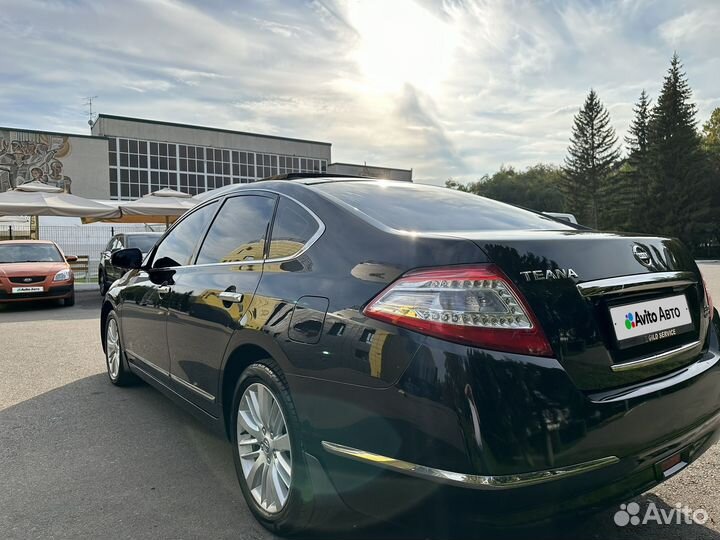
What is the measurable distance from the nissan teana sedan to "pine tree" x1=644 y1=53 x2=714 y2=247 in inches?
1930

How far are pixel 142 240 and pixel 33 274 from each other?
354 cm

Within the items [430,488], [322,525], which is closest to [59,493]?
[322,525]

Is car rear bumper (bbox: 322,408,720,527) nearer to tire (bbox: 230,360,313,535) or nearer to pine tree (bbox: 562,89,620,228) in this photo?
tire (bbox: 230,360,313,535)

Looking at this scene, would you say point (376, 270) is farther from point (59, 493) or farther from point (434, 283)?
point (59, 493)

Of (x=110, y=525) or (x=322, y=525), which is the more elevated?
(x=322, y=525)

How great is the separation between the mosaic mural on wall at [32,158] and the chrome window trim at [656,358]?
53.4 metres

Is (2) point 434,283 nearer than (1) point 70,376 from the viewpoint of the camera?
Yes

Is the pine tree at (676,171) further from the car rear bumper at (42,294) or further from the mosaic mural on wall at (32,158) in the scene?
the mosaic mural on wall at (32,158)

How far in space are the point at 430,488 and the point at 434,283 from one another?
2.20 ft

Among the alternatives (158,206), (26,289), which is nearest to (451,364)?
(26,289)

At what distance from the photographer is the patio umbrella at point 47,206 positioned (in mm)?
14055

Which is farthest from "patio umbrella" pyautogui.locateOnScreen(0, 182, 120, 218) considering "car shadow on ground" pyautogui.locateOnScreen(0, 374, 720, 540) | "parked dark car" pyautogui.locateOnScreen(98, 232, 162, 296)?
"car shadow on ground" pyautogui.locateOnScreen(0, 374, 720, 540)

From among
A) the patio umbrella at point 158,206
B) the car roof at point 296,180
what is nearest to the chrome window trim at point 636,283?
the car roof at point 296,180

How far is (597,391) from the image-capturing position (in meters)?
1.84
